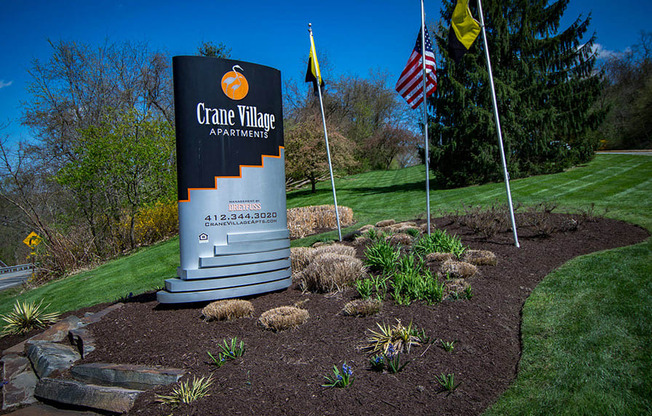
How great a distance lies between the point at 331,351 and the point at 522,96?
18.3 m

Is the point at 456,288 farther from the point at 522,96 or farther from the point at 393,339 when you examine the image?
the point at 522,96

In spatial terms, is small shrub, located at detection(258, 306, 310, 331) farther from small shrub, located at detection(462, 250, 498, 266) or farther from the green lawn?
small shrub, located at detection(462, 250, 498, 266)

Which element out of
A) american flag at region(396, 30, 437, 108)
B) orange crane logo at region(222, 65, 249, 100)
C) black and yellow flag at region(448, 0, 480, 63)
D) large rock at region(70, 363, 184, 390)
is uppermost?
black and yellow flag at region(448, 0, 480, 63)

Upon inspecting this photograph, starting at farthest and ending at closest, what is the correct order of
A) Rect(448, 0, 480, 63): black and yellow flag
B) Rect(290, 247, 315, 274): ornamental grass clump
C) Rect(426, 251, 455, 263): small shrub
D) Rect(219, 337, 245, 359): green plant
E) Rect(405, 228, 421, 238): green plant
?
Rect(405, 228, 421, 238): green plant
Rect(448, 0, 480, 63): black and yellow flag
Rect(290, 247, 315, 274): ornamental grass clump
Rect(426, 251, 455, 263): small shrub
Rect(219, 337, 245, 359): green plant

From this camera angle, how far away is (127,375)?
150 inches

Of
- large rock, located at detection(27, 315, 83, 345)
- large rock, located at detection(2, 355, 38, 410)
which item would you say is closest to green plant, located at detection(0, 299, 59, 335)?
large rock, located at detection(27, 315, 83, 345)

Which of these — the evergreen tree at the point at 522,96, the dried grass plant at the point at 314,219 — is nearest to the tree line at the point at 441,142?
the evergreen tree at the point at 522,96

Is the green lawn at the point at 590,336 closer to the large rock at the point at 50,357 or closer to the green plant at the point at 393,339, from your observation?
the green plant at the point at 393,339

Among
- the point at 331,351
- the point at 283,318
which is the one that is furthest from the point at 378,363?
the point at 283,318

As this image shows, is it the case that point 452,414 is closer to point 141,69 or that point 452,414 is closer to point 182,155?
point 182,155

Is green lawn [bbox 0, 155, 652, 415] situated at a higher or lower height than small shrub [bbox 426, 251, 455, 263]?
lower

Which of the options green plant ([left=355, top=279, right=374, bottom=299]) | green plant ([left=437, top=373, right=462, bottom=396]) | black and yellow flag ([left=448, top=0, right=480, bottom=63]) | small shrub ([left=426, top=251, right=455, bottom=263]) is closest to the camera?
green plant ([left=437, top=373, right=462, bottom=396])

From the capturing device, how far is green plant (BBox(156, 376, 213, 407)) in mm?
3281

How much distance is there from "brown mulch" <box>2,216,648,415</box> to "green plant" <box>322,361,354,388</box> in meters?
0.05
